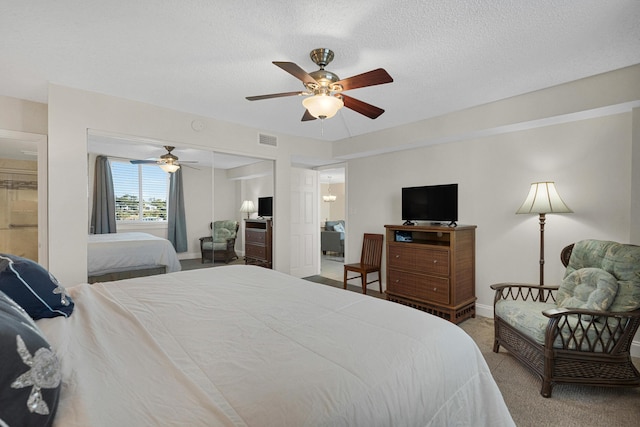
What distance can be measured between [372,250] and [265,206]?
6.17 ft

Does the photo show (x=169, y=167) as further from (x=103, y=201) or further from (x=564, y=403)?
(x=564, y=403)

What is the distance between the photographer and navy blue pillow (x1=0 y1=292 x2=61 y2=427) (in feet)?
2.12

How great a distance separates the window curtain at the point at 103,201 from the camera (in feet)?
10.5

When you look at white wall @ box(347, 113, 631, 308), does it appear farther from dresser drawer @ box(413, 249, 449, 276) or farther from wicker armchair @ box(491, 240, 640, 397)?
wicker armchair @ box(491, 240, 640, 397)

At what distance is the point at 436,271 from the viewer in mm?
3482

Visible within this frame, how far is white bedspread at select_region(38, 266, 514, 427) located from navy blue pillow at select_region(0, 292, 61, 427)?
61 millimetres

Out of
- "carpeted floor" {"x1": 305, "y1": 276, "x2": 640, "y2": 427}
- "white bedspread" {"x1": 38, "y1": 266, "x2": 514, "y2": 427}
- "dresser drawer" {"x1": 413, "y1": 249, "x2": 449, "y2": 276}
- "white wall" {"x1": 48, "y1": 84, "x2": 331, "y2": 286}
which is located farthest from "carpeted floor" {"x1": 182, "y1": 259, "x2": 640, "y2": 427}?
"white wall" {"x1": 48, "y1": 84, "x2": 331, "y2": 286}

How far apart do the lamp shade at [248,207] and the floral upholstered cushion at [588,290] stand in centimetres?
380

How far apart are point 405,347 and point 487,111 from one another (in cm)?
313

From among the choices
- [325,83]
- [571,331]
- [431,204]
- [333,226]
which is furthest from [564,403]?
[333,226]

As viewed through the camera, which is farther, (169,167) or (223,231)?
(223,231)

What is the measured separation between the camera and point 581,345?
2092mm

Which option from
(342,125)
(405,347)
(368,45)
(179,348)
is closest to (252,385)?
(179,348)

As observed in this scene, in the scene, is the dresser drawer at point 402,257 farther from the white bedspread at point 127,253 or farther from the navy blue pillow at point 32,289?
the navy blue pillow at point 32,289
